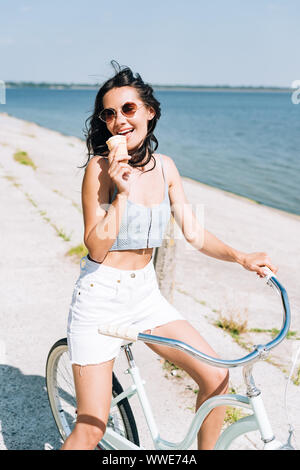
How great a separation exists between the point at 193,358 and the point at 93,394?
531 millimetres

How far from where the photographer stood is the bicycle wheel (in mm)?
2566

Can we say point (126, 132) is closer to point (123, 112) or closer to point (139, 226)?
point (123, 112)

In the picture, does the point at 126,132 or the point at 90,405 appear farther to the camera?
the point at 126,132

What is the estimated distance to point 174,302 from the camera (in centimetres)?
534

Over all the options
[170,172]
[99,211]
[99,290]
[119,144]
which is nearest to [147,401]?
[99,290]

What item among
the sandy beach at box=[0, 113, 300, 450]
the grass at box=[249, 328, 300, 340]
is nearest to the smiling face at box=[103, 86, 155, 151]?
the sandy beach at box=[0, 113, 300, 450]

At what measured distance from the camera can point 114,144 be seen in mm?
2045

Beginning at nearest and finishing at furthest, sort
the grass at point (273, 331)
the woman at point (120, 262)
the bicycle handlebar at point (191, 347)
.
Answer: the bicycle handlebar at point (191, 347)
the woman at point (120, 262)
the grass at point (273, 331)

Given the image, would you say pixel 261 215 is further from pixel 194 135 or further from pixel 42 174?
pixel 194 135

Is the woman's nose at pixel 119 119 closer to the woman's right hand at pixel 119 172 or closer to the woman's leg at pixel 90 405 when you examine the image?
the woman's right hand at pixel 119 172

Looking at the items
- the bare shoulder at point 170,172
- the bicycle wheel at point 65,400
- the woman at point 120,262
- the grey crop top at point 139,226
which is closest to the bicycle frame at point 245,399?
the woman at point 120,262

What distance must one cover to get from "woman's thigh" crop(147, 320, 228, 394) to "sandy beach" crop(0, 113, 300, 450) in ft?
1.09

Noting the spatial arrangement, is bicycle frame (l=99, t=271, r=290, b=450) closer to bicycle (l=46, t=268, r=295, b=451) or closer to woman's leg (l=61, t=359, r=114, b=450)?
bicycle (l=46, t=268, r=295, b=451)

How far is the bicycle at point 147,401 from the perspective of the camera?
168cm
